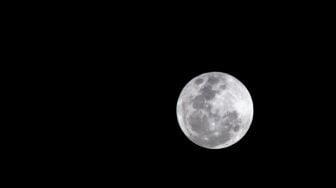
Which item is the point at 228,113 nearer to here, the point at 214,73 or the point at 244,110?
the point at 244,110

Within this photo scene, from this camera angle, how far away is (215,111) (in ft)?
27.3

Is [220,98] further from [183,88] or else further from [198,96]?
[183,88]

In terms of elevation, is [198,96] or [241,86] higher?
[241,86]

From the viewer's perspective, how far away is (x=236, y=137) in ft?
28.7

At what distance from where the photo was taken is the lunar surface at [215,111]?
27.4 ft

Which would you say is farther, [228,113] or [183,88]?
[183,88]

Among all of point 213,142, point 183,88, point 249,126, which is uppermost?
point 183,88

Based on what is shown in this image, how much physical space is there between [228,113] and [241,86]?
0.93 meters

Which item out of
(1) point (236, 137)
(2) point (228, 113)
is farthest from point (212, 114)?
(1) point (236, 137)

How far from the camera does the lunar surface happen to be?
8.36 m

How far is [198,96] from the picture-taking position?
336 inches

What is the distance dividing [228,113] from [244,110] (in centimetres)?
47

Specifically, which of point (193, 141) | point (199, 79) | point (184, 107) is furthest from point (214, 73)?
point (193, 141)

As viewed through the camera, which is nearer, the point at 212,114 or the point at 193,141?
the point at 212,114
